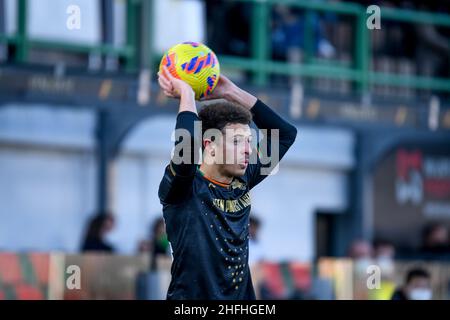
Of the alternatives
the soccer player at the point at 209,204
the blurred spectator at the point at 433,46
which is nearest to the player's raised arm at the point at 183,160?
the soccer player at the point at 209,204

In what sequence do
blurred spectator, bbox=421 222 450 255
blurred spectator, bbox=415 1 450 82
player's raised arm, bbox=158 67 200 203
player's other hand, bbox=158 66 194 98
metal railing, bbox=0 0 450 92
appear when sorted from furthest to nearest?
blurred spectator, bbox=415 1 450 82, blurred spectator, bbox=421 222 450 255, metal railing, bbox=0 0 450 92, player's other hand, bbox=158 66 194 98, player's raised arm, bbox=158 67 200 203

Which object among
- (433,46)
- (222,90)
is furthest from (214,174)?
(433,46)

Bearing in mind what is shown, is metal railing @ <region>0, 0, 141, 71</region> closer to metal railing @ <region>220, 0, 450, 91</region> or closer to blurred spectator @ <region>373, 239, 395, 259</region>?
metal railing @ <region>220, 0, 450, 91</region>

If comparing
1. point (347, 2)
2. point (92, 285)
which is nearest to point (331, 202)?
point (347, 2)

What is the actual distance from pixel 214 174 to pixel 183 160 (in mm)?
488

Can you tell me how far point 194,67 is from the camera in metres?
6.89

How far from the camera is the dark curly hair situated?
268 inches

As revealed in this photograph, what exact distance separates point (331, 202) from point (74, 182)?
4440mm

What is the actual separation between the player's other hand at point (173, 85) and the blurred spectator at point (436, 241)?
1108 cm

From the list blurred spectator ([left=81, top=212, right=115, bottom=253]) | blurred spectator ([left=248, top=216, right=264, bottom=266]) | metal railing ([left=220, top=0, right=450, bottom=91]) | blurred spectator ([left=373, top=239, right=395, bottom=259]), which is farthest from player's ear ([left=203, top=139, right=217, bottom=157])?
metal railing ([left=220, top=0, right=450, bottom=91])

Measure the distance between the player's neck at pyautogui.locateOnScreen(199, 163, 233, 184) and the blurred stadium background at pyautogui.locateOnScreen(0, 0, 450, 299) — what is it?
17.7 ft

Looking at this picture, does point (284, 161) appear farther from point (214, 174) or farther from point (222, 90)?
point (214, 174)

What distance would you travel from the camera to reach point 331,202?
62.5ft

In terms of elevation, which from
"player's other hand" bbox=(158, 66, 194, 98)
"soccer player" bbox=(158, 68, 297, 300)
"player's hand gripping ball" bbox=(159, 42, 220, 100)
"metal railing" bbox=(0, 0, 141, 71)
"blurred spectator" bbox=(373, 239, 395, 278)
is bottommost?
"blurred spectator" bbox=(373, 239, 395, 278)
